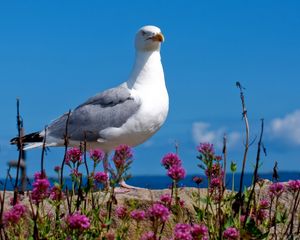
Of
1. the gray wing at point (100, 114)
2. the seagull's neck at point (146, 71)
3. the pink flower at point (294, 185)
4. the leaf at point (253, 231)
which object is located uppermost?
the seagull's neck at point (146, 71)

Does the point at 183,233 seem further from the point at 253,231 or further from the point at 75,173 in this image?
the point at 75,173

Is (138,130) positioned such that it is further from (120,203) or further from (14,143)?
(120,203)

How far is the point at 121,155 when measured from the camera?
378cm

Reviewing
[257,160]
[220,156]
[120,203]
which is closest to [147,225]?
[120,203]

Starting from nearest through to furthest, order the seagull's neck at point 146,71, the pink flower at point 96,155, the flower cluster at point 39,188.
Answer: the flower cluster at point 39,188
the pink flower at point 96,155
the seagull's neck at point 146,71

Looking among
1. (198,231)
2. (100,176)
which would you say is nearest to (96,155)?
(100,176)

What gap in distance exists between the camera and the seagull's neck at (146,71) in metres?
9.91

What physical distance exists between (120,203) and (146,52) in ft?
16.2

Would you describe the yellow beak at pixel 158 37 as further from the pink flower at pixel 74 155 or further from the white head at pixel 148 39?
the pink flower at pixel 74 155

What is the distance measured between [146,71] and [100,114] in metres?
0.98

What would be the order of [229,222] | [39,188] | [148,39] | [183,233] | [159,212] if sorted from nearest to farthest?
[183,233], [159,212], [39,188], [229,222], [148,39]

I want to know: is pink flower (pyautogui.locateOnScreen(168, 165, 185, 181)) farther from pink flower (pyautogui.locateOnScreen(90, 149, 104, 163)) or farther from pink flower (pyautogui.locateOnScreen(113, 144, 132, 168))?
pink flower (pyautogui.locateOnScreen(90, 149, 104, 163))

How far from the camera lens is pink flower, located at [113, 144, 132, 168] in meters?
3.76

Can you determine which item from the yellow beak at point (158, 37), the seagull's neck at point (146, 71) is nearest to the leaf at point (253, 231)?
the seagull's neck at point (146, 71)
